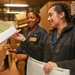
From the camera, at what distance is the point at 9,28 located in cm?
117

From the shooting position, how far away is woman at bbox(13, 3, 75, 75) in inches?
66.1

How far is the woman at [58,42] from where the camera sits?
1678 millimetres

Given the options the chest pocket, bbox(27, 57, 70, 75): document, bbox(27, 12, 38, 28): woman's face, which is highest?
bbox(27, 12, 38, 28): woman's face

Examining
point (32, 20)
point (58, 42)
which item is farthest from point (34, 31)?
point (58, 42)

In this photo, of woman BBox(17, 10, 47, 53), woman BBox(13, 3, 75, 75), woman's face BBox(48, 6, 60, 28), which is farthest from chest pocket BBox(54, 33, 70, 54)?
woman BBox(17, 10, 47, 53)

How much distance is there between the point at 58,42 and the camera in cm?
175

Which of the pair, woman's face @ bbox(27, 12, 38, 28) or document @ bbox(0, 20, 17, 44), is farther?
woman's face @ bbox(27, 12, 38, 28)

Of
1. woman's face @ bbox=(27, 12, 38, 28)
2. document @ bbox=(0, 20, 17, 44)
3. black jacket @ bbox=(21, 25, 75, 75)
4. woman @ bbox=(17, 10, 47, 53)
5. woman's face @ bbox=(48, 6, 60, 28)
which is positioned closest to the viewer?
document @ bbox=(0, 20, 17, 44)

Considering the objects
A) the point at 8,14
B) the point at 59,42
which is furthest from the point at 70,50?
the point at 8,14

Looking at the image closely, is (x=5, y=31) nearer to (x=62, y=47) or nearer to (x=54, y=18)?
(x=62, y=47)

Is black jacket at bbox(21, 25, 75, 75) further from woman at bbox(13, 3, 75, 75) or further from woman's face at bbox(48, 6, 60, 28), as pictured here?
woman's face at bbox(48, 6, 60, 28)

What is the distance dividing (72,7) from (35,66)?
164 cm

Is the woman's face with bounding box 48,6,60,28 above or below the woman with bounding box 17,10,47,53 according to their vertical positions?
above

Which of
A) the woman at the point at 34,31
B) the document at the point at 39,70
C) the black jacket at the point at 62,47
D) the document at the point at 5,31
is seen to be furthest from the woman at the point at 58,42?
the woman at the point at 34,31
